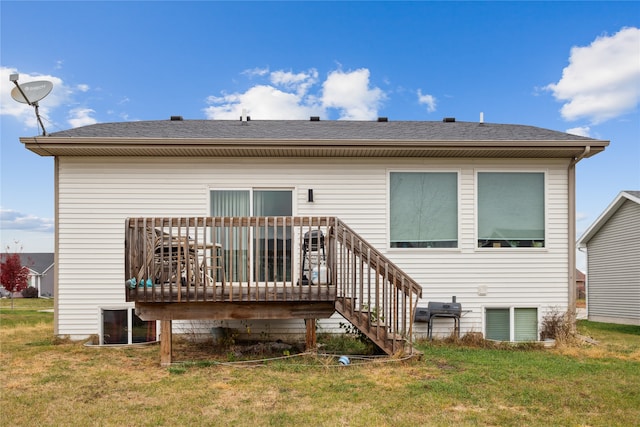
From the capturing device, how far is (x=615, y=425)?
3633mm

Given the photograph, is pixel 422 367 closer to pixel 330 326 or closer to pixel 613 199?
pixel 330 326

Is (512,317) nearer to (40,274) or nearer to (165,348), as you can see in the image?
(165,348)

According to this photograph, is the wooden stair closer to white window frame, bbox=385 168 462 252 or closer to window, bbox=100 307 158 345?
white window frame, bbox=385 168 462 252

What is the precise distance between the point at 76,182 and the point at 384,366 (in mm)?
5533

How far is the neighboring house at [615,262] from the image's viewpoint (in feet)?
44.5

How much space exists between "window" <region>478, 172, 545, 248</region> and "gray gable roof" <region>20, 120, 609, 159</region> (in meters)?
0.43

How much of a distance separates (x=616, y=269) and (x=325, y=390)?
545 inches

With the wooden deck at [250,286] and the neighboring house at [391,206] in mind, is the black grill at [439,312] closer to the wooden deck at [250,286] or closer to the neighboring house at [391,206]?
the neighboring house at [391,206]

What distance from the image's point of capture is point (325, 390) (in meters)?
4.50

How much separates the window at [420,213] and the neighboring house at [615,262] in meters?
8.35

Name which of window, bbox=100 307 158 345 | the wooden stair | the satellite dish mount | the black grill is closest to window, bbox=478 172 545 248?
the black grill

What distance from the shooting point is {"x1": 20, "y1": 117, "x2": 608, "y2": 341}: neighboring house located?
7.37 metres

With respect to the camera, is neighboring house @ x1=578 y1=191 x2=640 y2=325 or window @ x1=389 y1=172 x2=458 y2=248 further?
neighboring house @ x1=578 y1=191 x2=640 y2=325

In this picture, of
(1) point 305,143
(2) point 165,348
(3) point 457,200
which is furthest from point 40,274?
(3) point 457,200
